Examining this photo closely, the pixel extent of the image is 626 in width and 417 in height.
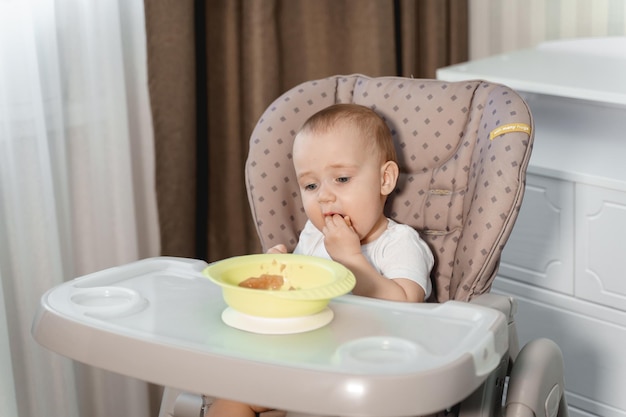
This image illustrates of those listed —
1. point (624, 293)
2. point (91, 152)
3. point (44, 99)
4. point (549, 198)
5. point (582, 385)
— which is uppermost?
point (44, 99)

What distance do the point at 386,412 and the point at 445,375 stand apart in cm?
9

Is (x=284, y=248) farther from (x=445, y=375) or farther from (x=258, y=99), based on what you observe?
(x=258, y=99)

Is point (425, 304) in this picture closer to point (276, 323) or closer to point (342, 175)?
point (276, 323)

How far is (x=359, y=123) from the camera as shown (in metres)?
1.68

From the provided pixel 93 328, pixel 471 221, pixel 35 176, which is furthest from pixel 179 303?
pixel 35 176

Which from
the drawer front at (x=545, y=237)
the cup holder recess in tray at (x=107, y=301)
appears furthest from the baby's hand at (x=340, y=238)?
the drawer front at (x=545, y=237)

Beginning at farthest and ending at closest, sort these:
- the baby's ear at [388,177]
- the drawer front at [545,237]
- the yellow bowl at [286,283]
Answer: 1. the drawer front at [545,237]
2. the baby's ear at [388,177]
3. the yellow bowl at [286,283]

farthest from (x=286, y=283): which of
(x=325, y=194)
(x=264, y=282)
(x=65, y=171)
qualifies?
(x=65, y=171)

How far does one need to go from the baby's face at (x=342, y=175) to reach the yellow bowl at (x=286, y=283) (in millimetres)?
243

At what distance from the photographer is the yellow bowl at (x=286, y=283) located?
1290 millimetres

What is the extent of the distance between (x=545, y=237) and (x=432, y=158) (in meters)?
0.52

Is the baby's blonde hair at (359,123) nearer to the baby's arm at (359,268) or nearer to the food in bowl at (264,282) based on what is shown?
the baby's arm at (359,268)

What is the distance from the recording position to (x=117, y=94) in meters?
2.16

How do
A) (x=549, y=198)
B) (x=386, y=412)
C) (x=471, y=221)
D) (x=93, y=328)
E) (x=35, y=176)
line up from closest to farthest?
(x=386, y=412) → (x=93, y=328) → (x=471, y=221) → (x=35, y=176) → (x=549, y=198)
